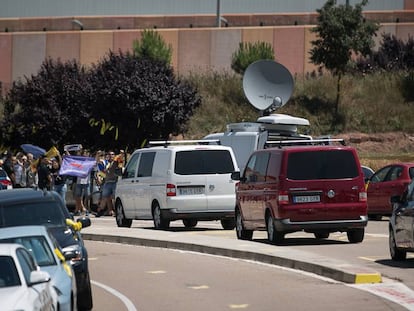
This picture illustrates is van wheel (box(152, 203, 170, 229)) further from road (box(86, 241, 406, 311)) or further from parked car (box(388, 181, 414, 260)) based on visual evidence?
parked car (box(388, 181, 414, 260))

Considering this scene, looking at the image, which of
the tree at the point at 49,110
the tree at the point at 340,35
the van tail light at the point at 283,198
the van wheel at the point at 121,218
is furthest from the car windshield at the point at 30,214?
the tree at the point at 340,35

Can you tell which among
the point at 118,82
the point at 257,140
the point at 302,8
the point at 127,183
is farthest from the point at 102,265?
the point at 302,8

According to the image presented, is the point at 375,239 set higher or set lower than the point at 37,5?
lower

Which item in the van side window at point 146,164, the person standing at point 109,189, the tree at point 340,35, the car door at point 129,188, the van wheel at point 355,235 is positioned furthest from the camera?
the tree at point 340,35

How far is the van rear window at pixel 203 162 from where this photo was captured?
2841 centimetres

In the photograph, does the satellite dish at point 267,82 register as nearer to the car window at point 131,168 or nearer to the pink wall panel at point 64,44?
Answer: the car window at point 131,168

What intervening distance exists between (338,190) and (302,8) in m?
60.2

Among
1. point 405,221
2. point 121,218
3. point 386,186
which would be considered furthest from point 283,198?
point 386,186

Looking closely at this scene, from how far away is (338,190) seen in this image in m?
23.7

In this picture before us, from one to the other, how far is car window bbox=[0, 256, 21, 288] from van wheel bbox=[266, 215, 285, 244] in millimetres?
12369

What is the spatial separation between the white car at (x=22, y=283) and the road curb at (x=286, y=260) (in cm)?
676

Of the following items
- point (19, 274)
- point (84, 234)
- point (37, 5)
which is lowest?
point (84, 234)

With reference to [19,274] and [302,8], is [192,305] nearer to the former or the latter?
[19,274]

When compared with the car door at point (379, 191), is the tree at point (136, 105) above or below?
above
